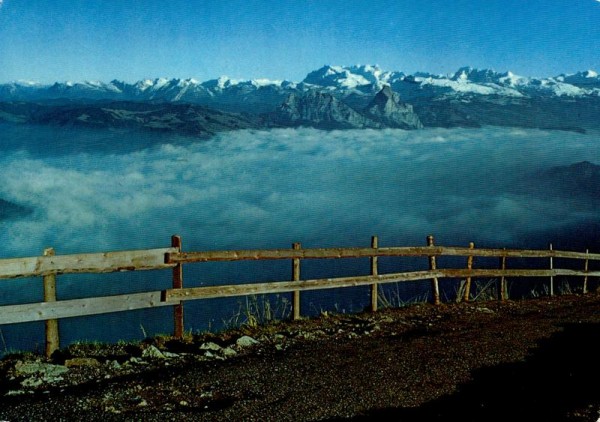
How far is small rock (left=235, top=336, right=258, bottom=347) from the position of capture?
8.49m

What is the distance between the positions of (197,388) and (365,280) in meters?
5.60

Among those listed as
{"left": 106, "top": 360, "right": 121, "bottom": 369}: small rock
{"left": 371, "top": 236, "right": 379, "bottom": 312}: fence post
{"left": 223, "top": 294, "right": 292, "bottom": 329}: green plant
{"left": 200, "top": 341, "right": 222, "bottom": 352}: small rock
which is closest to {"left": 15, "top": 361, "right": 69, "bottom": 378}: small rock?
{"left": 106, "top": 360, "right": 121, "bottom": 369}: small rock

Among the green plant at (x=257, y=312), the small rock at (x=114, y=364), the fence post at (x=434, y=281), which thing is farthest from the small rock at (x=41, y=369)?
the fence post at (x=434, y=281)

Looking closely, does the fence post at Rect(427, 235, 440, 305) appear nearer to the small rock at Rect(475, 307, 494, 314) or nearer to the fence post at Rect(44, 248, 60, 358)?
the small rock at Rect(475, 307, 494, 314)

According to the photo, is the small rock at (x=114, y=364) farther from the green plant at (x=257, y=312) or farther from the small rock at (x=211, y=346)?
the green plant at (x=257, y=312)

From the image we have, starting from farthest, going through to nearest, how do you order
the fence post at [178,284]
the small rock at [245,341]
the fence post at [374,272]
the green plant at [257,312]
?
the fence post at [374,272], the green plant at [257,312], the fence post at [178,284], the small rock at [245,341]

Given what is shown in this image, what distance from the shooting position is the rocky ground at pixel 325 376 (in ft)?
17.7

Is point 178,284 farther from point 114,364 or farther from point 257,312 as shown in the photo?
point 257,312

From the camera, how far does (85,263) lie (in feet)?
25.4

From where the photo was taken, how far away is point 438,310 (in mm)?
12203

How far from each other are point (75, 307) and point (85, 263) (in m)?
0.66

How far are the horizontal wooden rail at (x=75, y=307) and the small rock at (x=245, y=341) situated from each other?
1.43 meters

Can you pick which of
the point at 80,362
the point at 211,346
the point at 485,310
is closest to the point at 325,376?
the point at 211,346

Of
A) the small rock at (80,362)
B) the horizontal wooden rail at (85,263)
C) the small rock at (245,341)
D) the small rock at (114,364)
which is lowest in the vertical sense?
the small rock at (245,341)
